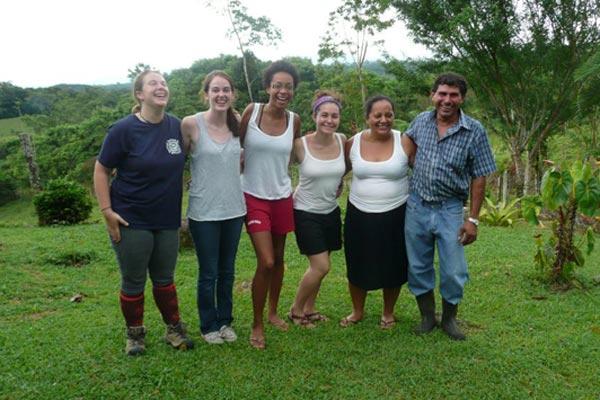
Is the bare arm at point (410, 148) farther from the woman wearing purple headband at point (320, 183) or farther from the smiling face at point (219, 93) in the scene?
the smiling face at point (219, 93)

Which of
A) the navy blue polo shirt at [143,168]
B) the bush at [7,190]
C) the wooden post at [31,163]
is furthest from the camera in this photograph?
the bush at [7,190]

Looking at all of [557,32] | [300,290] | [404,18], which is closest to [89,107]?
[404,18]

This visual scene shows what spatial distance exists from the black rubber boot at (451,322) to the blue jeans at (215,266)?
1559mm

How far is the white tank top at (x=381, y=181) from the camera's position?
3.56m

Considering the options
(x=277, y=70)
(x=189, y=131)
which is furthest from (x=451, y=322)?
(x=189, y=131)

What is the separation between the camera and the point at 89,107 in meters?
35.6

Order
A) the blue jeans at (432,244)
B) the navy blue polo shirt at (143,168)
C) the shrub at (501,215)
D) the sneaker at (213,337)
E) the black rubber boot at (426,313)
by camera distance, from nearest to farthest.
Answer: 1. the navy blue polo shirt at (143,168)
2. the blue jeans at (432,244)
3. the sneaker at (213,337)
4. the black rubber boot at (426,313)
5. the shrub at (501,215)

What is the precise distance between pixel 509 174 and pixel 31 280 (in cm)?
1178

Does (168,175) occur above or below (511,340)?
above

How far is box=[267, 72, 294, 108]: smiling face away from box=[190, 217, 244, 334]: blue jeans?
2.68ft

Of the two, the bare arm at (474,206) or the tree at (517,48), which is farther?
the tree at (517,48)

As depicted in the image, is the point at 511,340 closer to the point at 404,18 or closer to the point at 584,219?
the point at 584,219

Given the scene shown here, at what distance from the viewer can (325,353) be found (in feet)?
11.5

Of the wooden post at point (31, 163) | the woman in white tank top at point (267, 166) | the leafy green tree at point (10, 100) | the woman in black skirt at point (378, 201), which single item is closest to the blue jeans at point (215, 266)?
the woman in white tank top at point (267, 166)
